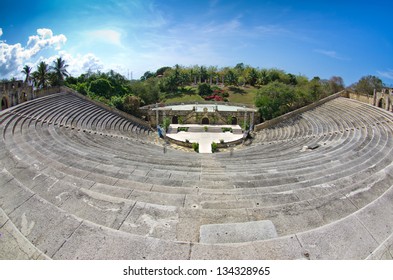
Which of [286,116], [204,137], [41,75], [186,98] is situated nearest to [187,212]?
[204,137]

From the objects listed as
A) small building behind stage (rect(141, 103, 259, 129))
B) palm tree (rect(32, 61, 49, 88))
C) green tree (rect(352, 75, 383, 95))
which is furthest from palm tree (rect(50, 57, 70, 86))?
green tree (rect(352, 75, 383, 95))

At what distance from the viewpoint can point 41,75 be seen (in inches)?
1432

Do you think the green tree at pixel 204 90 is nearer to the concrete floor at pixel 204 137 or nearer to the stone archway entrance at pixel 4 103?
the concrete floor at pixel 204 137

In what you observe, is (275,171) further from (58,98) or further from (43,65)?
(43,65)

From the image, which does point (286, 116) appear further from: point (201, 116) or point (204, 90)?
point (204, 90)

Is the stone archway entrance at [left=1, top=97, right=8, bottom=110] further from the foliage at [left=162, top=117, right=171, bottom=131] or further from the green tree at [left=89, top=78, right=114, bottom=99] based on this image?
the green tree at [left=89, top=78, right=114, bottom=99]

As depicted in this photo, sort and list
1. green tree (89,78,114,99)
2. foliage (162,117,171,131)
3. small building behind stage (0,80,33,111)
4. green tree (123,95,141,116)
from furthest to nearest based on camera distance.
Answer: green tree (89,78,114,99) < green tree (123,95,141,116) < foliage (162,117,171,131) < small building behind stage (0,80,33,111)

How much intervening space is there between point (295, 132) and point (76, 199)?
84.3 feet

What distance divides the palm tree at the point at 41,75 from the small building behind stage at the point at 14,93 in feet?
42.0

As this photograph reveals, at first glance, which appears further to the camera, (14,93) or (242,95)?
(242,95)

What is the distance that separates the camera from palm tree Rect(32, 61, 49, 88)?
36.0 m

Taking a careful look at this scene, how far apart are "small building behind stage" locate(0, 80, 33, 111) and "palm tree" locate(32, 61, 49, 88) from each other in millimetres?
12803

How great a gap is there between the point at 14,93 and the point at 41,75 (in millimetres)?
16238

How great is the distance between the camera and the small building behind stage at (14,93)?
21.1 metres
